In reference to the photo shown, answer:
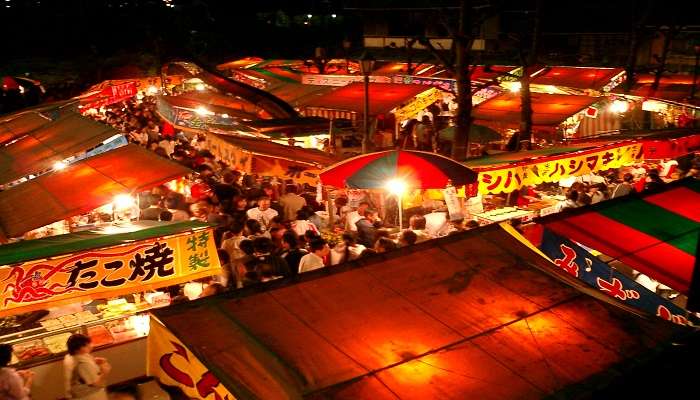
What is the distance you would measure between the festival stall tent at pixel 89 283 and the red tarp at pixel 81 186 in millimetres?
1265

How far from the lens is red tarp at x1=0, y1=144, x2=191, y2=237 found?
299 inches

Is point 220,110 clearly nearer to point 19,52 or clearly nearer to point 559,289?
point 559,289

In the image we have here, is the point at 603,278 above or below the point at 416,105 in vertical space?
above

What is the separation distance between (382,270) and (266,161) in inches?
216

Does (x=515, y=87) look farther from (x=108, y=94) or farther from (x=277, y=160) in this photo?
(x=108, y=94)

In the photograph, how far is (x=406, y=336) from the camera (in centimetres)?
424

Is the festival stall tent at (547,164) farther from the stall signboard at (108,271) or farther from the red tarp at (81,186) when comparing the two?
the stall signboard at (108,271)

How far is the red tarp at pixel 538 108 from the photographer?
15.0m

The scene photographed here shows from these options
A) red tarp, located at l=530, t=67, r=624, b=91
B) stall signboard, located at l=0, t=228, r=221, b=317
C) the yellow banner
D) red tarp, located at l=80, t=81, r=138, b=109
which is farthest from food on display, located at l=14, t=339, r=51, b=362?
red tarp, located at l=530, t=67, r=624, b=91

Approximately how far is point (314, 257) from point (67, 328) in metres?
3.04

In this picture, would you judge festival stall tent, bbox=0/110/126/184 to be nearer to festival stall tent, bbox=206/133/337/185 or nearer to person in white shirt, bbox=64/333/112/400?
festival stall tent, bbox=206/133/337/185

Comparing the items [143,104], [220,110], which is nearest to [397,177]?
[220,110]

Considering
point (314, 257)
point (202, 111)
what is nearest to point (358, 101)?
point (202, 111)

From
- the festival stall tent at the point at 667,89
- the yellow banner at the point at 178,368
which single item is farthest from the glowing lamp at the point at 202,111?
the yellow banner at the point at 178,368
